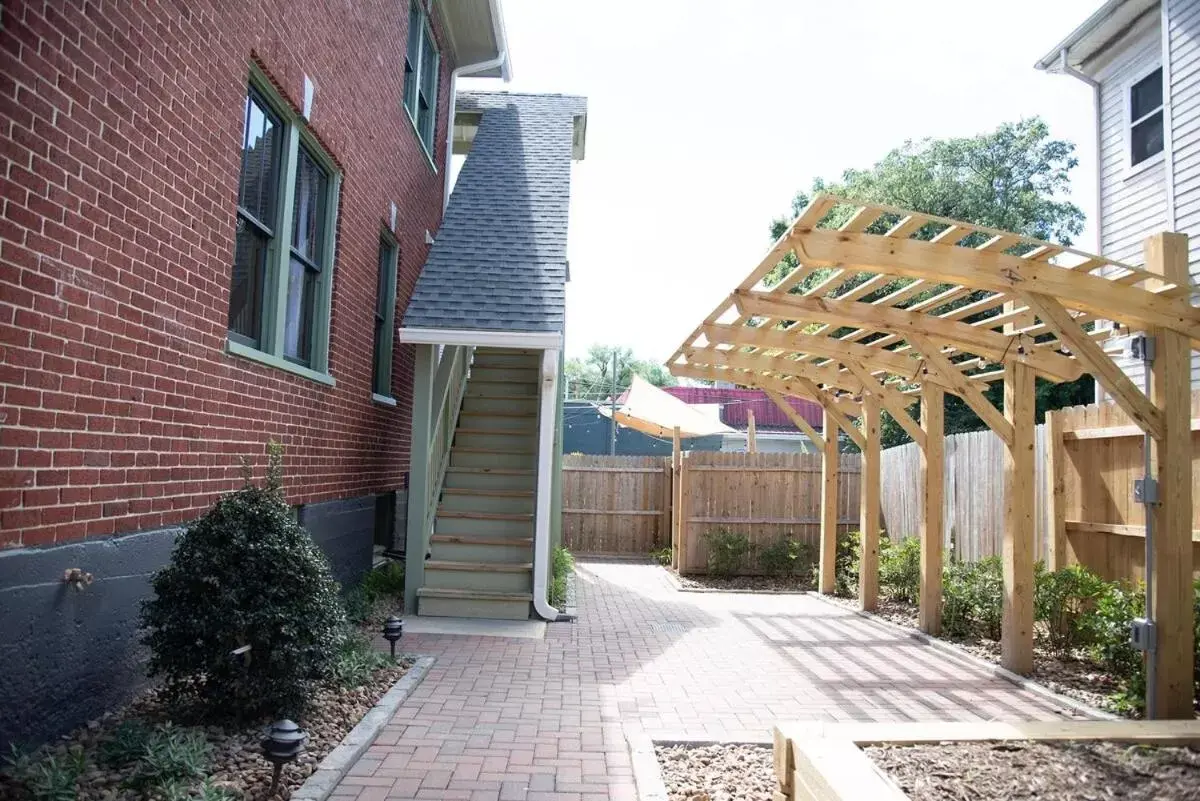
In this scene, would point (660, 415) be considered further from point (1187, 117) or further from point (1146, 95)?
point (1187, 117)

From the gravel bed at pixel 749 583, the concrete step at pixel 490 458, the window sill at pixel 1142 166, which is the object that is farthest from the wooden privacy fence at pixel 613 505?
the window sill at pixel 1142 166

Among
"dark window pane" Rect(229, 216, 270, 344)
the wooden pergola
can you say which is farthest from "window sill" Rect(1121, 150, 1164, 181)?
"dark window pane" Rect(229, 216, 270, 344)

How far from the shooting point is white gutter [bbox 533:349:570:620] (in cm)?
803

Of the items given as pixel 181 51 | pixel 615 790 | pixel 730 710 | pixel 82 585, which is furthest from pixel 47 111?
pixel 730 710

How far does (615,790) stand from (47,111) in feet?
12.2

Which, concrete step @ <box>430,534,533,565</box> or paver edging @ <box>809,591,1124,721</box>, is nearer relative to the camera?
paver edging @ <box>809,591,1124,721</box>

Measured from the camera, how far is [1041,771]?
11.4ft

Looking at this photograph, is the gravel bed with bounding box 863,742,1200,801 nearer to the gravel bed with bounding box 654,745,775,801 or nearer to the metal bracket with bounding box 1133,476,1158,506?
the gravel bed with bounding box 654,745,775,801

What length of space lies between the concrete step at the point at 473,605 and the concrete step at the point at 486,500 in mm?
1317

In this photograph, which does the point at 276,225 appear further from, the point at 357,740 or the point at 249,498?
the point at 357,740

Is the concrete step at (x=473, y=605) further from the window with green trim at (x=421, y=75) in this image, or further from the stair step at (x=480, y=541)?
the window with green trim at (x=421, y=75)

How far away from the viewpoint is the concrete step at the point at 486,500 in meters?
9.32

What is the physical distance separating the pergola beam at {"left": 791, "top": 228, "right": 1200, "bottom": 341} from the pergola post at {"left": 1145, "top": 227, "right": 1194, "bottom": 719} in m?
0.32

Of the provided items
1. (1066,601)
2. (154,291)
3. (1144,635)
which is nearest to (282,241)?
(154,291)
